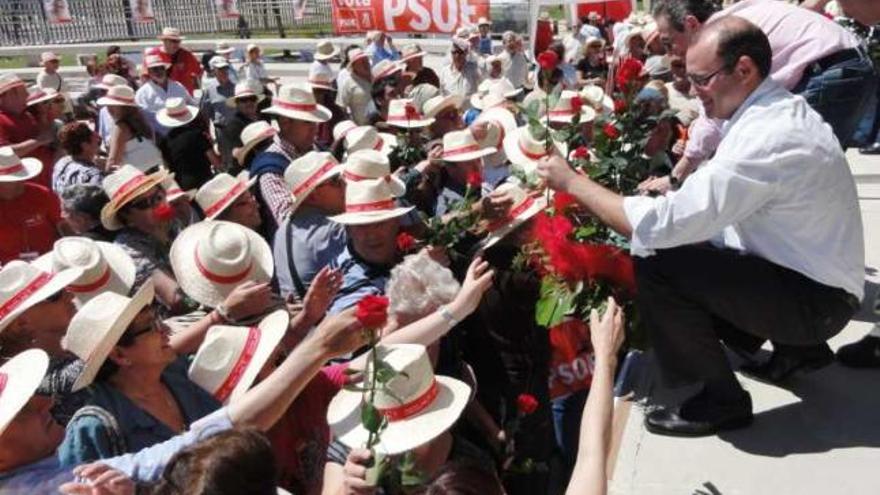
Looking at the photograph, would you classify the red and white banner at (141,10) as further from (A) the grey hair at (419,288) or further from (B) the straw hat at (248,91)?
(A) the grey hair at (419,288)

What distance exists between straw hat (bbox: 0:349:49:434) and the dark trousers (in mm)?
1951

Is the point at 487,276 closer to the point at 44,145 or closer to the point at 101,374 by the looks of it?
the point at 101,374

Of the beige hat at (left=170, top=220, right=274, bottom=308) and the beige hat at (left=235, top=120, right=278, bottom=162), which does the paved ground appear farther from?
the beige hat at (left=235, top=120, right=278, bottom=162)

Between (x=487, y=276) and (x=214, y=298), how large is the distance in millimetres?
1361

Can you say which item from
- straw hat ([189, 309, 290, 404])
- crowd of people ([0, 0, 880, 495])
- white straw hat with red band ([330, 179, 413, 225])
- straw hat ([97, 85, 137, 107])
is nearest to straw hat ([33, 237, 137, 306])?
crowd of people ([0, 0, 880, 495])

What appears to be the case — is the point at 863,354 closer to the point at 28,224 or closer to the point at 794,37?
the point at 794,37

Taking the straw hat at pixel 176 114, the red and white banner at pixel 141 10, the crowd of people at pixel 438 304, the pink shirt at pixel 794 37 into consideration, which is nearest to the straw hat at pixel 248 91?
the straw hat at pixel 176 114

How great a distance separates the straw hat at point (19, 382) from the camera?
2.35m

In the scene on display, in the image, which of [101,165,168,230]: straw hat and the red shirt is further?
the red shirt

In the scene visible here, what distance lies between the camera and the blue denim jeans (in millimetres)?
3887

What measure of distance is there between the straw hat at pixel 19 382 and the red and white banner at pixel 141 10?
25105mm

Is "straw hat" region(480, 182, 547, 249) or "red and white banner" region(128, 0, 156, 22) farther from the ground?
"red and white banner" region(128, 0, 156, 22)

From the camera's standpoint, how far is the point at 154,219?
4906 mm

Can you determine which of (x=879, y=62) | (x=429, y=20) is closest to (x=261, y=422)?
(x=879, y=62)
